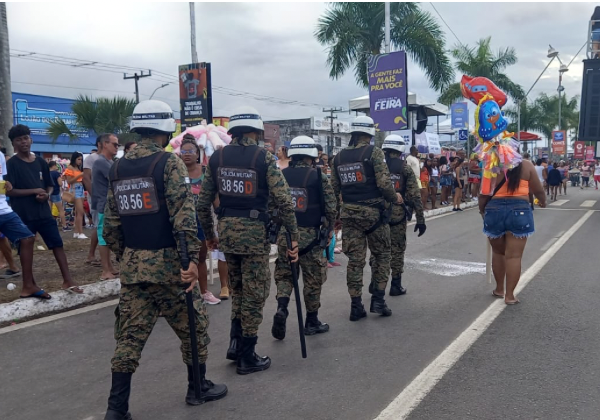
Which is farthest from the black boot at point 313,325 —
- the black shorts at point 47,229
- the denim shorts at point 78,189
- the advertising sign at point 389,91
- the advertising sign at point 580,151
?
the advertising sign at point 580,151

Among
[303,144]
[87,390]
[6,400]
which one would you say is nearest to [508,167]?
[303,144]

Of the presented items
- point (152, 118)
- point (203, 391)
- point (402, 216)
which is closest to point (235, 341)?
point (203, 391)

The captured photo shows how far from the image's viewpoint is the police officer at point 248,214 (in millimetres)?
4438

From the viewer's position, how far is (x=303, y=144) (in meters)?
5.32

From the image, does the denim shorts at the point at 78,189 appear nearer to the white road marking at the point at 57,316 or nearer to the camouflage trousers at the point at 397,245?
the white road marking at the point at 57,316

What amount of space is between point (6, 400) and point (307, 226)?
A: 277cm

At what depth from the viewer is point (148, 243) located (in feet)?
12.0

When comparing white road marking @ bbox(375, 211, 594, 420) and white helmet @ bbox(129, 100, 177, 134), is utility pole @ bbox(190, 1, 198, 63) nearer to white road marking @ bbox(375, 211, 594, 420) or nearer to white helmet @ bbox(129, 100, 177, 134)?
white road marking @ bbox(375, 211, 594, 420)

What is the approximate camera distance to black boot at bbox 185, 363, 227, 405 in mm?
3867

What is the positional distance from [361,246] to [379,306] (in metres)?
0.66

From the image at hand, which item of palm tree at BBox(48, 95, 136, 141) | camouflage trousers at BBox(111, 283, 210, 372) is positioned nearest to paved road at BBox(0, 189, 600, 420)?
camouflage trousers at BBox(111, 283, 210, 372)

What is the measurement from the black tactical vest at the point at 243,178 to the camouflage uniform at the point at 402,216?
2.61 metres

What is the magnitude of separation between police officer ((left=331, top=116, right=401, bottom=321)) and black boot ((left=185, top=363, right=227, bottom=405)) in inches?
85.7

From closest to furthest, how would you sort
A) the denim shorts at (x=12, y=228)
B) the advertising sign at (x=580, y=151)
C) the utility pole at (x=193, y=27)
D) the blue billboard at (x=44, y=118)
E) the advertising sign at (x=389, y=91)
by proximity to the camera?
the denim shorts at (x=12, y=228) → the advertising sign at (x=389, y=91) → the utility pole at (x=193, y=27) → the blue billboard at (x=44, y=118) → the advertising sign at (x=580, y=151)
